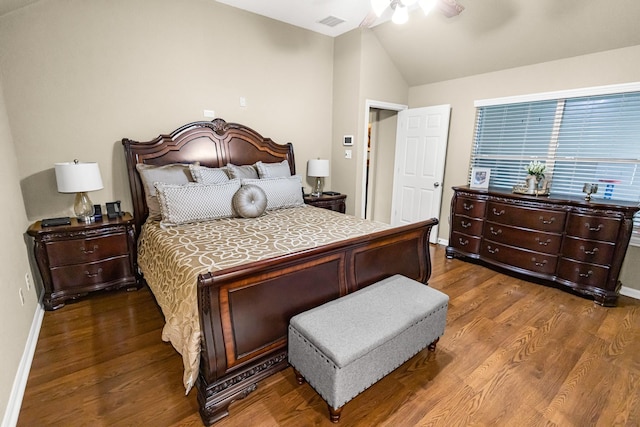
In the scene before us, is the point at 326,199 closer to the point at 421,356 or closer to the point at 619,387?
the point at 421,356

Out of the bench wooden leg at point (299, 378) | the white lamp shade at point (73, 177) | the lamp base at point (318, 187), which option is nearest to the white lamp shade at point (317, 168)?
the lamp base at point (318, 187)

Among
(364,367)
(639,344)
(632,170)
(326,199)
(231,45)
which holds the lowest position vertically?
(639,344)

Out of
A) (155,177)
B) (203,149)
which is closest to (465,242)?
(203,149)

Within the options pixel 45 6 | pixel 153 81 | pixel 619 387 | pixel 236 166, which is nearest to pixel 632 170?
pixel 619 387

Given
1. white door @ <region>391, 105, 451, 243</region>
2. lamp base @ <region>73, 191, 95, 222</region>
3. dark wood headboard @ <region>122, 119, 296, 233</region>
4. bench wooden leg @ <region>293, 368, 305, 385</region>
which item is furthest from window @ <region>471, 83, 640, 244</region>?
lamp base @ <region>73, 191, 95, 222</region>

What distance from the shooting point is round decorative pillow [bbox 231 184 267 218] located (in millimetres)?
2756

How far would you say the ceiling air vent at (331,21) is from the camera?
3618 millimetres

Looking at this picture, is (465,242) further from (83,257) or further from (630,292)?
(83,257)

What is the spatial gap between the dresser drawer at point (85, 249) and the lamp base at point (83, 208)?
0.70 ft

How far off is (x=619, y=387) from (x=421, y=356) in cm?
114

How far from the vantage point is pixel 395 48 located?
4062 mm

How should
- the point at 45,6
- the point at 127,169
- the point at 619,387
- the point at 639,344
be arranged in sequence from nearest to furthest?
the point at 619,387 < the point at 639,344 < the point at 45,6 < the point at 127,169

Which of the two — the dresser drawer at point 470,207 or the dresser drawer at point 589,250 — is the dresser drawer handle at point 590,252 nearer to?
the dresser drawer at point 589,250

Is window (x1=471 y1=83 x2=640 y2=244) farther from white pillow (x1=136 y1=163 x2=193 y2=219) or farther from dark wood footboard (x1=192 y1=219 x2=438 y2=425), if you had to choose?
white pillow (x1=136 y1=163 x2=193 y2=219)
